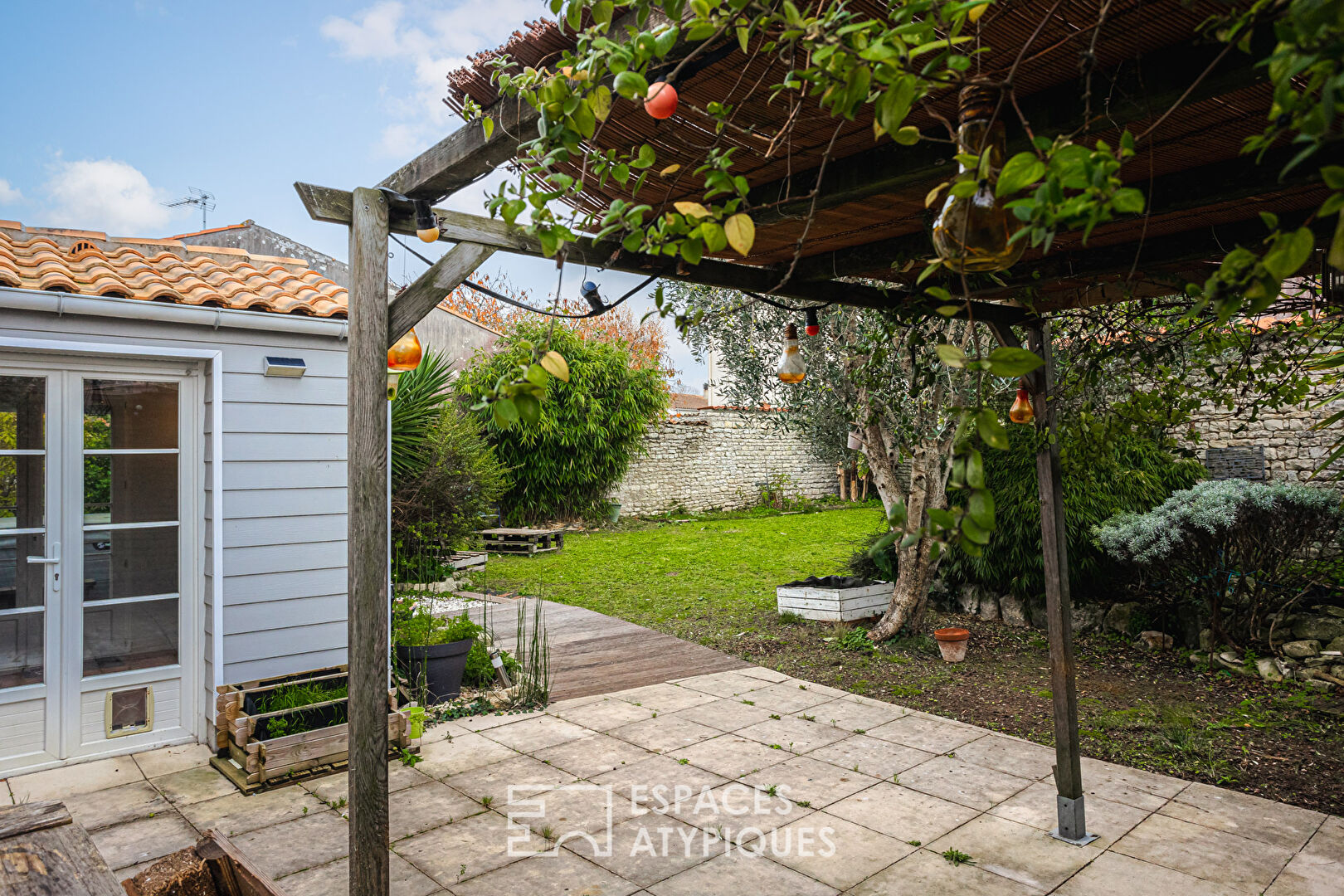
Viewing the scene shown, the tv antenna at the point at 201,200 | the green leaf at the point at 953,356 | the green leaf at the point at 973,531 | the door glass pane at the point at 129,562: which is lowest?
the door glass pane at the point at 129,562

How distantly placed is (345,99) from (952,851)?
2885cm

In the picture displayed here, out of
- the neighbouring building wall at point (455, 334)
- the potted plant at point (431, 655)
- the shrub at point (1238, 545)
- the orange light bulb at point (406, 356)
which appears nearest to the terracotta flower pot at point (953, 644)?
the shrub at point (1238, 545)

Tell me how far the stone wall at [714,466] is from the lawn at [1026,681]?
546 cm

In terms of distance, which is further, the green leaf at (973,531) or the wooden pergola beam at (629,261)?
the wooden pergola beam at (629,261)

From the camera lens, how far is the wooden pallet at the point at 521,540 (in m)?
11.2

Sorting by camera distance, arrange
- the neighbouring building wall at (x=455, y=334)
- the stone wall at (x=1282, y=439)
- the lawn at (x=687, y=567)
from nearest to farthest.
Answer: the stone wall at (x=1282, y=439) < the lawn at (x=687, y=567) < the neighbouring building wall at (x=455, y=334)

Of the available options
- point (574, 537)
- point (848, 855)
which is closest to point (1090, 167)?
point (848, 855)

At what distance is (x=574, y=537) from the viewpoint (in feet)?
41.2

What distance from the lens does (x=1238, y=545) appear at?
4832 millimetres

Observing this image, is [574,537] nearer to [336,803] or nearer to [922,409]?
[922,409]

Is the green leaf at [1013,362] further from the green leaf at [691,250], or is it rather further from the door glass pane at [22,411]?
the door glass pane at [22,411]

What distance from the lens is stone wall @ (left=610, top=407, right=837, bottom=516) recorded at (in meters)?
14.9

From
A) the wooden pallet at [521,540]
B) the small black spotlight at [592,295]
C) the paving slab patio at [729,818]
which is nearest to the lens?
the small black spotlight at [592,295]

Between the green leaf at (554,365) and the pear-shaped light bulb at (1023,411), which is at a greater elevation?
the pear-shaped light bulb at (1023,411)
